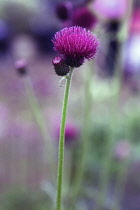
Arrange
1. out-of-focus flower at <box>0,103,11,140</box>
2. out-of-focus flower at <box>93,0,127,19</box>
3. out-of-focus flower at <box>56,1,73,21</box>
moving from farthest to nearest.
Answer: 1. out-of-focus flower at <box>0,103,11,140</box>
2. out-of-focus flower at <box>93,0,127,19</box>
3. out-of-focus flower at <box>56,1,73,21</box>

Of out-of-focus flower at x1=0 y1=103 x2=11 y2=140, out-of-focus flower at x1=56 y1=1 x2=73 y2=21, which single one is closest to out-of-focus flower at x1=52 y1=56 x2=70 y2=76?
out-of-focus flower at x1=56 y1=1 x2=73 y2=21

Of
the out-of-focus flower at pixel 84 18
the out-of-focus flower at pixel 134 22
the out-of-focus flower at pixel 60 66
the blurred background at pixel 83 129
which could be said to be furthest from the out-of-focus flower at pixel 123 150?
the out-of-focus flower at pixel 60 66

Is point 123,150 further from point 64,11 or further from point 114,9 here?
point 64,11

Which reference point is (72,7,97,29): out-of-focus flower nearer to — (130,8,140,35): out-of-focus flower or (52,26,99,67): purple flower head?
(52,26,99,67): purple flower head

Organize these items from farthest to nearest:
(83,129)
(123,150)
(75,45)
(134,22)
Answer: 1. (134,22)
2. (123,150)
3. (83,129)
4. (75,45)

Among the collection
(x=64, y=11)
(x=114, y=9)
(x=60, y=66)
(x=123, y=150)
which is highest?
(x=114, y=9)

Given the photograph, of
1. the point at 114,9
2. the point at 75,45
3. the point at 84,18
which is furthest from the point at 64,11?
the point at 114,9
